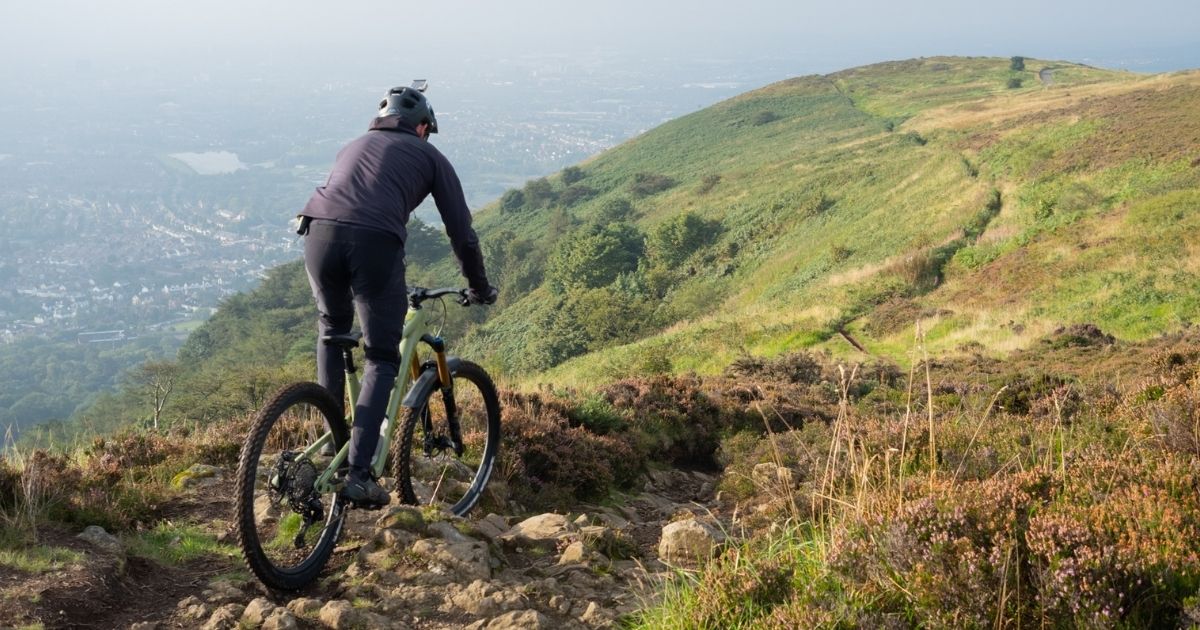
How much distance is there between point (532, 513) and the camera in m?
6.56

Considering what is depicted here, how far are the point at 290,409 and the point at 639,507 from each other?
146 inches

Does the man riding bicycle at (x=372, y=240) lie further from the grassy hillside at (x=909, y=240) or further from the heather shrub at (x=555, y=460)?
the grassy hillside at (x=909, y=240)

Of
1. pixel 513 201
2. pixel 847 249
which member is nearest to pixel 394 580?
pixel 847 249

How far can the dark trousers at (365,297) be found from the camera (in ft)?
14.2

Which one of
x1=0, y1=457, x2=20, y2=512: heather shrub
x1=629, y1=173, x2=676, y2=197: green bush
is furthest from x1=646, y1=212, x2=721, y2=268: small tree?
x1=0, y1=457, x2=20, y2=512: heather shrub

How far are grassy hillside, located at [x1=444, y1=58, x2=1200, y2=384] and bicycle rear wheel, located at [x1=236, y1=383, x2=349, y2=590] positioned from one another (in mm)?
14845

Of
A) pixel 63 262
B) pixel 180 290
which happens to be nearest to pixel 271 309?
pixel 180 290

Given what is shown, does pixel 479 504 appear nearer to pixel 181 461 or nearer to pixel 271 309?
pixel 181 461

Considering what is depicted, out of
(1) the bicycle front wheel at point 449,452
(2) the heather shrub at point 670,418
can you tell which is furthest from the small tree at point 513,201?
(1) the bicycle front wheel at point 449,452

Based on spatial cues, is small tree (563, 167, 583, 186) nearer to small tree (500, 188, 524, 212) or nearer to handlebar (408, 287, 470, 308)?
small tree (500, 188, 524, 212)

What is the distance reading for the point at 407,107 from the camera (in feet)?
15.9

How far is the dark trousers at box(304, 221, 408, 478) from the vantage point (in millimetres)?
4324

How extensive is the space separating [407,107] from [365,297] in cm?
116

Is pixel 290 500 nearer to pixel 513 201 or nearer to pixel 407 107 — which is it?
pixel 407 107
